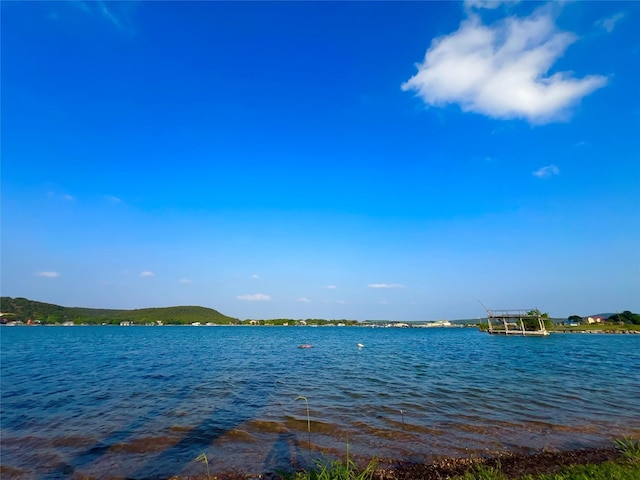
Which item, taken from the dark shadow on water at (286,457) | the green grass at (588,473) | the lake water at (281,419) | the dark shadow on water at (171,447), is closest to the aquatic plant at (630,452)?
the green grass at (588,473)

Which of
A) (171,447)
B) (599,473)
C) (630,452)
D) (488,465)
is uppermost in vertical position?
(599,473)

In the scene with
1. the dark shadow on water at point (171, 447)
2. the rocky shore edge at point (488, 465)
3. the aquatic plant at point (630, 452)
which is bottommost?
the dark shadow on water at point (171, 447)

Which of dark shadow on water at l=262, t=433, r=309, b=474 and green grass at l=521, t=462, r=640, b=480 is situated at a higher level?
green grass at l=521, t=462, r=640, b=480

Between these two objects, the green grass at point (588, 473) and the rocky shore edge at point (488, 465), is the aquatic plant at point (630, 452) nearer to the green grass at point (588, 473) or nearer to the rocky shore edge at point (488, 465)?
the green grass at point (588, 473)

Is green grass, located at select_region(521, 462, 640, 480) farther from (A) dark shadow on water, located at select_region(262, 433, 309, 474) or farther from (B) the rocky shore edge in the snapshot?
(A) dark shadow on water, located at select_region(262, 433, 309, 474)

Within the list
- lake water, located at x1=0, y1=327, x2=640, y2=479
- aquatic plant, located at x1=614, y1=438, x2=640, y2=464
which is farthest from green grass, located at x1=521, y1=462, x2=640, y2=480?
lake water, located at x1=0, y1=327, x2=640, y2=479

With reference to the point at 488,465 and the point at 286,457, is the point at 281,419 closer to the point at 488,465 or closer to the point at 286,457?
the point at 286,457

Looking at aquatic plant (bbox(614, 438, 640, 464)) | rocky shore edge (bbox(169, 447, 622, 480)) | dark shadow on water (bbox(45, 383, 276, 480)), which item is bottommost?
dark shadow on water (bbox(45, 383, 276, 480))

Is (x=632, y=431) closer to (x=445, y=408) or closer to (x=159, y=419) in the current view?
(x=445, y=408)

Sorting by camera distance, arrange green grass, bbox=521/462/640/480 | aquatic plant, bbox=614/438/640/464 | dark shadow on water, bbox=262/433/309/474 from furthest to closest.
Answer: dark shadow on water, bbox=262/433/309/474, aquatic plant, bbox=614/438/640/464, green grass, bbox=521/462/640/480

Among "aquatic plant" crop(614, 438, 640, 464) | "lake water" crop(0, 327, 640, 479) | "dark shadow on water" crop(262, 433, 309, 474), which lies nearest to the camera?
"aquatic plant" crop(614, 438, 640, 464)

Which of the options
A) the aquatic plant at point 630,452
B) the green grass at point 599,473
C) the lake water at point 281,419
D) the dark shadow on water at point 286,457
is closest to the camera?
the green grass at point 599,473

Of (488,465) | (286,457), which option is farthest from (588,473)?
(286,457)

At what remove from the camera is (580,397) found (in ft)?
57.3
